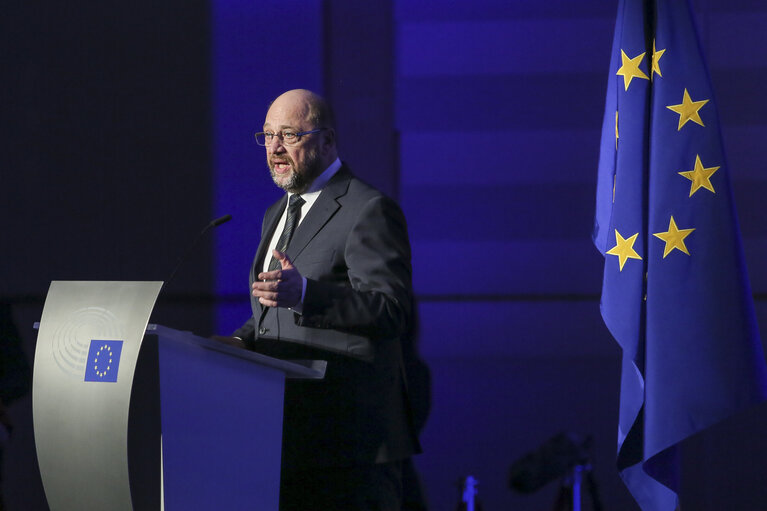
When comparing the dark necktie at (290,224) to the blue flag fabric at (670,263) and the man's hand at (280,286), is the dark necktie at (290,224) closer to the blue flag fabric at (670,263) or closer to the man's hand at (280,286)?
the man's hand at (280,286)

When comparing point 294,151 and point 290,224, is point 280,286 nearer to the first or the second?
point 290,224

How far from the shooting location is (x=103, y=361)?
170 cm

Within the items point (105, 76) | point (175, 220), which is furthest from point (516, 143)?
point (105, 76)

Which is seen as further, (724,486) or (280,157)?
(724,486)

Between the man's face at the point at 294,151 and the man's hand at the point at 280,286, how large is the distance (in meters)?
0.59

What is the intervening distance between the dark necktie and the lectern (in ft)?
1.86

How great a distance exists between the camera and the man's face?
8.30 ft

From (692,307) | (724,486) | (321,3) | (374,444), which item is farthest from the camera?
(321,3)

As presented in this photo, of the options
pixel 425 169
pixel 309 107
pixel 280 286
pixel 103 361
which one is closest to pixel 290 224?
pixel 309 107

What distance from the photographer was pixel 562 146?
3.43 metres

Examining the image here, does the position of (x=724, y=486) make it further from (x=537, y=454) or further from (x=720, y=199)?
(x=720, y=199)

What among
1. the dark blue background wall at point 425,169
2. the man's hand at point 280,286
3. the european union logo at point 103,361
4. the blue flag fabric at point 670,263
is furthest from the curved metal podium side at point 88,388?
the dark blue background wall at point 425,169

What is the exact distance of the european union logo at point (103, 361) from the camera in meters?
1.68

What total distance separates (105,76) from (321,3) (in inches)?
40.1
